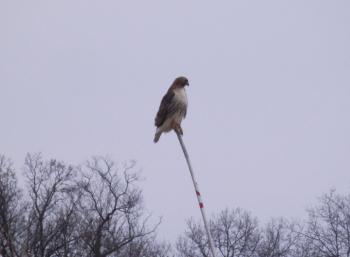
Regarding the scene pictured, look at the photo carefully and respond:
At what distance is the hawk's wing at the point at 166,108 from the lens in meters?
6.29

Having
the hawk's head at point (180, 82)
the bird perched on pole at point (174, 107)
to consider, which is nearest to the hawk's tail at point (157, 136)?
the bird perched on pole at point (174, 107)

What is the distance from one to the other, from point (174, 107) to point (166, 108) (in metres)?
0.13

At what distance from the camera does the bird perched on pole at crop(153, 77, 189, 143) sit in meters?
6.27

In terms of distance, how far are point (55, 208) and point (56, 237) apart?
2897 millimetres

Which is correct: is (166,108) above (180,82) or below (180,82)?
below

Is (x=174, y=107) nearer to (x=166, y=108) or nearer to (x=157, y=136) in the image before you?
(x=166, y=108)

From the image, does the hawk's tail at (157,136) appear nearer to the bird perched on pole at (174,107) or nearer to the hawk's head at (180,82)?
the bird perched on pole at (174,107)

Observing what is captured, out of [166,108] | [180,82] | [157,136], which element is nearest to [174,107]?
[166,108]

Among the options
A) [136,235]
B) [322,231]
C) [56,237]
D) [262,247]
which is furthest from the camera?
[262,247]

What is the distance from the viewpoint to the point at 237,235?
1422 inches

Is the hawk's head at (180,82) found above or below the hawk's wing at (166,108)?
above

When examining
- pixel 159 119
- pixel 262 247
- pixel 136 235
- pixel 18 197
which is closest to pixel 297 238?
pixel 262 247

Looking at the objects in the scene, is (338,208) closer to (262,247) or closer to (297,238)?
(297,238)

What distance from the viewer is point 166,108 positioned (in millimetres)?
6336
